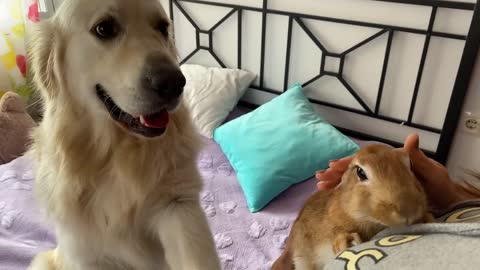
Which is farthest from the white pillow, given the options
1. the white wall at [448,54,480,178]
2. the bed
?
the white wall at [448,54,480,178]

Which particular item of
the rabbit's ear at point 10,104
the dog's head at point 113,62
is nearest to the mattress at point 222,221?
the rabbit's ear at point 10,104

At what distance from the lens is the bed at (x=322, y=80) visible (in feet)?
4.97

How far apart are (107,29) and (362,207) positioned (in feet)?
2.17

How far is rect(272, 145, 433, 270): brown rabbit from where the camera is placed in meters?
0.75

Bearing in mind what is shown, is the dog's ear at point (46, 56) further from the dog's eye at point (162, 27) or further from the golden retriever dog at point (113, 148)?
the dog's eye at point (162, 27)

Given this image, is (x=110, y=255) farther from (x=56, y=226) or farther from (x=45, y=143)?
(x=45, y=143)

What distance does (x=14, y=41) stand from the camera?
239 centimetres

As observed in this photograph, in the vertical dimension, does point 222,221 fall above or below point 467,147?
below

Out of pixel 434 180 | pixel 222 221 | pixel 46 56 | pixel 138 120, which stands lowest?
pixel 222 221

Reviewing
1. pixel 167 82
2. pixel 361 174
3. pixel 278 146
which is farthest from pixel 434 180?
pixel 278 146

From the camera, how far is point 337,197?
2.98 ft

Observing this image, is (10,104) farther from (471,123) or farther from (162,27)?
(471,123)

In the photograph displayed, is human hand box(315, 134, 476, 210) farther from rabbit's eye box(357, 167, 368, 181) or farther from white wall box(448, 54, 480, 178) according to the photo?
white wall box(448, 54, 480, 178)

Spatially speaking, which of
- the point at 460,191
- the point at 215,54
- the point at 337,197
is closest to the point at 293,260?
the point at 337,197
